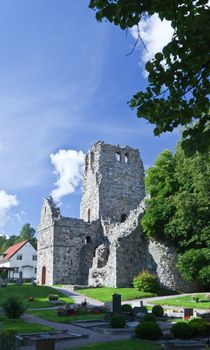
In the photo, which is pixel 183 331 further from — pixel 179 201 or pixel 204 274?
pixel 179 201

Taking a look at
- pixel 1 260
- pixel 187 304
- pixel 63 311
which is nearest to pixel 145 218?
pixel 187 304

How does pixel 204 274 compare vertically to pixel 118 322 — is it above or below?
above

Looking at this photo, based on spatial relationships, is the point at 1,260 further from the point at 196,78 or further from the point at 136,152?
the point at 196,78

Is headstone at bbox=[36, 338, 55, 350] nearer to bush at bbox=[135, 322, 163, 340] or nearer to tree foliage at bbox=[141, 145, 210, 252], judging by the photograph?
bush at bbox=[135, 322, 163, 340]

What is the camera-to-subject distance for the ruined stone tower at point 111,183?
168ft

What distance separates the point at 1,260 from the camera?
3076 inches

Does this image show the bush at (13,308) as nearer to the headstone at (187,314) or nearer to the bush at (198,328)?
the headstone at (187,314)

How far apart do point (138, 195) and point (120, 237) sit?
48.3ft

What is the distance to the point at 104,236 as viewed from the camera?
47844 millimetres

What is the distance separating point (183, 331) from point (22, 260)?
64.0m

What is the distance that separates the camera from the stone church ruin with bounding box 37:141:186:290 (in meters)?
38.7

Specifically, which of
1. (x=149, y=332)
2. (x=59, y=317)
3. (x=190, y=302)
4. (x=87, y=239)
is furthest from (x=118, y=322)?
(x=87, y=239)

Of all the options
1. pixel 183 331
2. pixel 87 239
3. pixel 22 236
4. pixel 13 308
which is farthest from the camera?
pixel 22 236

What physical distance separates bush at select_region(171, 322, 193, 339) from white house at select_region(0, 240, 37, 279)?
6241 centimetres
